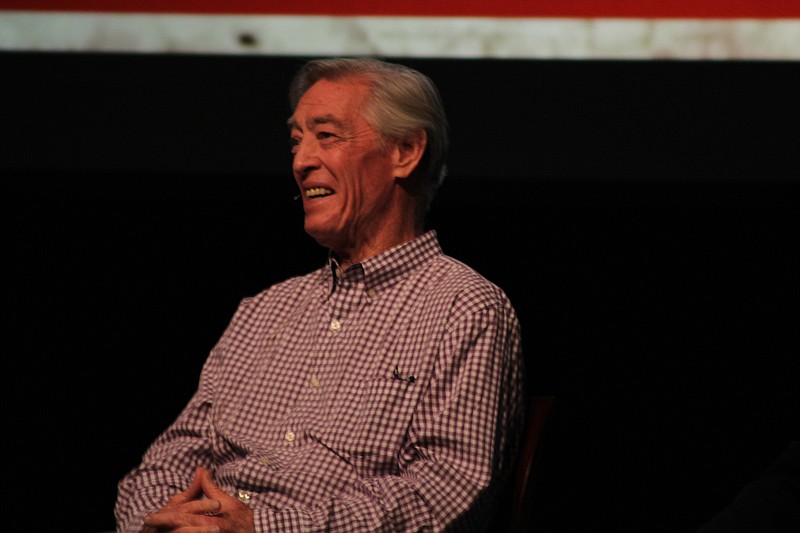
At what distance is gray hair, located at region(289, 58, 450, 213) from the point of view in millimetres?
2146

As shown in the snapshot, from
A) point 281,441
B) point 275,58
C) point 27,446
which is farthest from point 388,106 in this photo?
point 27,446

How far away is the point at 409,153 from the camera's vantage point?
2.20 meters

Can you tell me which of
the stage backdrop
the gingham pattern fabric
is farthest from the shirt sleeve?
the stage backdrop

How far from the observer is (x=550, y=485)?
109 inches

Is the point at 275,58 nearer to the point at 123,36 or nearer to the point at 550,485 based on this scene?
the point at 123,36

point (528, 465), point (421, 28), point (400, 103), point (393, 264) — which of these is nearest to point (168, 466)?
point (393, 264)

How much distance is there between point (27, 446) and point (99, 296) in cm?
51

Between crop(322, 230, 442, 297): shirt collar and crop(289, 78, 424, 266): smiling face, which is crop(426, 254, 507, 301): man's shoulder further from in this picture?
crop(289, 78, 424, 266): smiling face

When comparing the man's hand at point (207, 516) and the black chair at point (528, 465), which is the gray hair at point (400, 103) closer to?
the black chair at point (528, 465)

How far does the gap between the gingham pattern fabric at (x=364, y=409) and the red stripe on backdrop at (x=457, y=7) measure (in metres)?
0.69

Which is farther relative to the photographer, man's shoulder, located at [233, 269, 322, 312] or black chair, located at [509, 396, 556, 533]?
man's shoulder, located at [233, 269, 322, 312]

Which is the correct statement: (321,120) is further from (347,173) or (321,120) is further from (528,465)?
(528,465)

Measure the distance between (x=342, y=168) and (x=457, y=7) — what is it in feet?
2.08

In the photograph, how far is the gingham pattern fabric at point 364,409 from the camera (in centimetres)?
179
